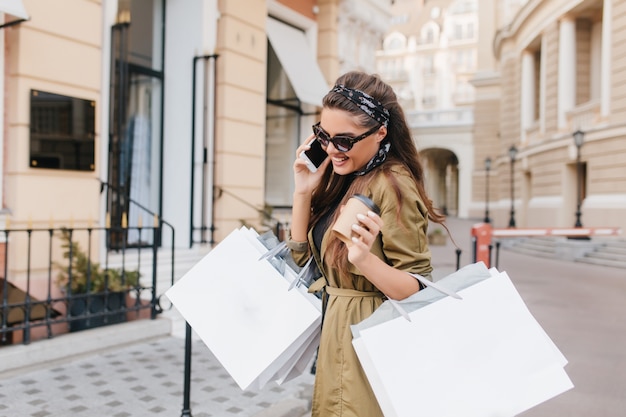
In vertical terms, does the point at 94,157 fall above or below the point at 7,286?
above

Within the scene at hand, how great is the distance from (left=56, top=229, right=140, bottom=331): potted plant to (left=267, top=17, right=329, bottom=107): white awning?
18.1ft

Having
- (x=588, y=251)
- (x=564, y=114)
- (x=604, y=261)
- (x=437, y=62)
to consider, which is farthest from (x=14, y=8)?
(x=437, y=62)

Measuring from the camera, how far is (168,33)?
27.7 feet

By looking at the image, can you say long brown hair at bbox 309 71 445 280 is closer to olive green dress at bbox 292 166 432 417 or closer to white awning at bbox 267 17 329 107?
olive green dress at bbox 292 166 432 417

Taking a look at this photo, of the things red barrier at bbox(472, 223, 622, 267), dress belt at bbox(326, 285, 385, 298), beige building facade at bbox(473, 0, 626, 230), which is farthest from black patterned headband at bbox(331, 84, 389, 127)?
beige building facade at bbox(473, 0, 626, 230)

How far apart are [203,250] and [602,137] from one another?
1675 cm

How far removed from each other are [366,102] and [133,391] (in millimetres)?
3426

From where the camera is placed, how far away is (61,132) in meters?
5.96

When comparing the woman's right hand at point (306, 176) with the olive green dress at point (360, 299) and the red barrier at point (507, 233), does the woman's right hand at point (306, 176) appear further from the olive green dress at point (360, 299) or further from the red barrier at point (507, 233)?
the red barrier at point (507, 233)

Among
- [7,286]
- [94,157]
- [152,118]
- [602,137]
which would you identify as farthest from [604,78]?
[7,286]

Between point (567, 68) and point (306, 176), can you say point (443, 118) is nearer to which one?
point (567, 68)

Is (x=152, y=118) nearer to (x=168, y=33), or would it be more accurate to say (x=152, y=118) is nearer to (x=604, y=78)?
(x=168, y=33)

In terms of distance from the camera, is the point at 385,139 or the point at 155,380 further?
the point at 155,380

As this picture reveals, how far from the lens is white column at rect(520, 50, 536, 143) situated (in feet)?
90.4
